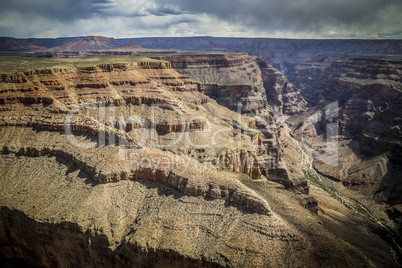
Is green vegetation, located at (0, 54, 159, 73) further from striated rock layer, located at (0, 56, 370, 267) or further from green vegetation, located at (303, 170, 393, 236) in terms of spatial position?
green vegetation, located at (303, 170, 393, 236)

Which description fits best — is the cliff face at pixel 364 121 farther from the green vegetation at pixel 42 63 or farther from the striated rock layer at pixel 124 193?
the green vegetation at pixel 42 63

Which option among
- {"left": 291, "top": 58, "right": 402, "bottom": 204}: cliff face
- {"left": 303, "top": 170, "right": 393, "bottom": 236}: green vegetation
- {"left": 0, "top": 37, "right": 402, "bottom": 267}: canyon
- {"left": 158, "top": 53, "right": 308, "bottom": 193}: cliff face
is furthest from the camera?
{"left": 158, "top": 53, "right": 308, "bottom": 193}: cliff face

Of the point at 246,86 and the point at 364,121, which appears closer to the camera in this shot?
the point at 364,121

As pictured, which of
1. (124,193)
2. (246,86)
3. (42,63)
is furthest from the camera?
(246,86)

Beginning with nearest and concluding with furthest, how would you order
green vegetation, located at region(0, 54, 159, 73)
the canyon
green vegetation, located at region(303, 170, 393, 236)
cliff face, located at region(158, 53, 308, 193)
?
the canyon
green vegetation, located at region(303, 170, 393, 236)
green vegetation, located at region(0, 54, 159, 73)
cliff face, located at region(158, 53, 308, 193)

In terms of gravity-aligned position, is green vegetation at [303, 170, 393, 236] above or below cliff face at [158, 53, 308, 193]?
below

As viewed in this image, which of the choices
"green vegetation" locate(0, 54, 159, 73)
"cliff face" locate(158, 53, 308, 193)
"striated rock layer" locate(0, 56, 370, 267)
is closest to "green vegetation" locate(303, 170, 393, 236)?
"cliff face" locate(158, 53, 308, 193)

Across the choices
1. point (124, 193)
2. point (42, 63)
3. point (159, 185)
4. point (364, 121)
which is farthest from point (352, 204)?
point (42, 63)

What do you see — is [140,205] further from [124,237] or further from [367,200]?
[367,200]

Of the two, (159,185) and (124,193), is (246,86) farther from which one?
(124,193)

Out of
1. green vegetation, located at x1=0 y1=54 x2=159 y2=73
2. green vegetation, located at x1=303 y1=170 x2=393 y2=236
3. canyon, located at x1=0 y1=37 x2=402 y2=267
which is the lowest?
green vegetation, located at x1=303 y1=170 x2=393 y2=236

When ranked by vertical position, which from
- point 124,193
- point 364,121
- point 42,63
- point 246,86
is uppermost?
point 42,63
